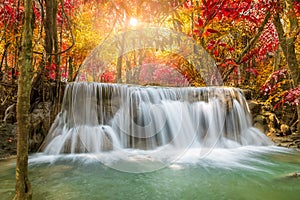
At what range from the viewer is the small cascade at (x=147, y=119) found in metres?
5.48

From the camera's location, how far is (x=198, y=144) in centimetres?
641

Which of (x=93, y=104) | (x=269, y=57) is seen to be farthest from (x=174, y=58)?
(x=93, y=104)

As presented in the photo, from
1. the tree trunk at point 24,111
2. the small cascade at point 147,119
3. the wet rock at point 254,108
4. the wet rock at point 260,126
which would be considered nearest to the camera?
the tree trunk at point 24,111

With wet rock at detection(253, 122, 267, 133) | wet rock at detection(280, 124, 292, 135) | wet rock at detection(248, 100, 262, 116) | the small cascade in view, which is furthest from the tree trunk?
wet rock at detection(248, 100, 262, 116)

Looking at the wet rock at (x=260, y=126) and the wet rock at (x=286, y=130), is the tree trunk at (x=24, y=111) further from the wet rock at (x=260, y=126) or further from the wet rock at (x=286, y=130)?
the wet rock at (x=286, y=130)

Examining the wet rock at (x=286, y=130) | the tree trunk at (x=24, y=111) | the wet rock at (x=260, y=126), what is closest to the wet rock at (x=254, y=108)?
the wet rock at (x=260, y=126)

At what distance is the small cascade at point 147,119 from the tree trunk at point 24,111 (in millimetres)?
3685

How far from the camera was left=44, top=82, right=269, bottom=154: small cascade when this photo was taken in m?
5.48

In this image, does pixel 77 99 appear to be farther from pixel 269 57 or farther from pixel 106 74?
pixel 106 74

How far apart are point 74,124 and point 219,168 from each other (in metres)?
3.72

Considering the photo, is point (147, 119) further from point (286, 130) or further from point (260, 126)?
point (286, 130)

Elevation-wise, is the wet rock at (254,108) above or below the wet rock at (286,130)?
above

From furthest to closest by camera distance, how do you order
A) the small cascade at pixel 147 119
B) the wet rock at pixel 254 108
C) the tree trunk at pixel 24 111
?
Answer: the wet rock at pixel 254 108 → the small cascade at pixel 147 119 → the tree trunk at pixel 24 111

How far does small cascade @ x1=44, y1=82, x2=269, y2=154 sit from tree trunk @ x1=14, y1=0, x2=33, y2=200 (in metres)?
3.68
